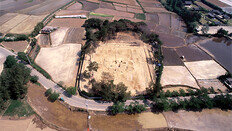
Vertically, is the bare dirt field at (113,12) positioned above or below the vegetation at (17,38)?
above

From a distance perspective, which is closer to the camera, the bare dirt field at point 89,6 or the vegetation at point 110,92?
the vegetation at point 110,92

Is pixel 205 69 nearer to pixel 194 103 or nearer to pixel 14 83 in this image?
pixel 194 103

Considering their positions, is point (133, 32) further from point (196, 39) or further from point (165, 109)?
point (165, 109)

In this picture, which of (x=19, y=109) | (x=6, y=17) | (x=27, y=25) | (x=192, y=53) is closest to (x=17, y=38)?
(x=27, y=25)

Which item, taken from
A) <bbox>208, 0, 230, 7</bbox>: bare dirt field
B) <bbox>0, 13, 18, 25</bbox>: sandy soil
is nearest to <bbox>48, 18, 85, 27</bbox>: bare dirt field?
<bbox>0, 13, 18, 25</bbox>: sandy soil

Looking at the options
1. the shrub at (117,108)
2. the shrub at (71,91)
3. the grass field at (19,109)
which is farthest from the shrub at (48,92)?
the shrub at (117,108)

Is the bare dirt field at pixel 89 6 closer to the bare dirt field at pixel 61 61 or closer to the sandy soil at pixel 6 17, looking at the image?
the sandy soil at pixel 6 17
